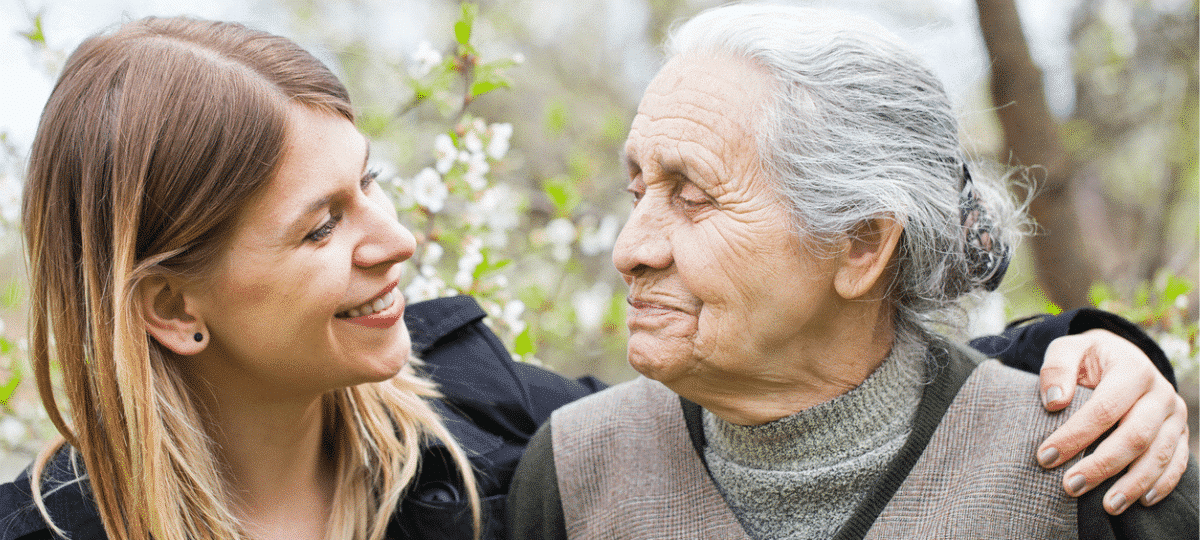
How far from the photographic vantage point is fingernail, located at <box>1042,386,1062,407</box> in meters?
1.62

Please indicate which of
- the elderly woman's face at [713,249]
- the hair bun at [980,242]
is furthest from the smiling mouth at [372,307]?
the hair bun at [980,242]

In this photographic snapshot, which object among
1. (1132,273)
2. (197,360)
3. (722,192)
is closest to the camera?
(722,192)

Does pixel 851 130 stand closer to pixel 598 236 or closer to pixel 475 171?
pixel 475 171

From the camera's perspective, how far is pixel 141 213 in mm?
1587

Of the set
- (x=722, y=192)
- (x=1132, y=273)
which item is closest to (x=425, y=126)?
(x=722, y=192)

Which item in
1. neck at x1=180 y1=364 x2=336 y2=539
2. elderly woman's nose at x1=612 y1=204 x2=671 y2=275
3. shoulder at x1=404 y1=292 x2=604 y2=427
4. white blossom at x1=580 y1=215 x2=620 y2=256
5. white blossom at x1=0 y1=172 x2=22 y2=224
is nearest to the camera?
elderly woman's nose at x1=612 y1=204 x2=671 y2=275

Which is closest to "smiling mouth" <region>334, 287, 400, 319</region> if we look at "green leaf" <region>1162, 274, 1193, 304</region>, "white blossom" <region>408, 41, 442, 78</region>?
"white blossom" <region>408, 41, 442, 78</region>

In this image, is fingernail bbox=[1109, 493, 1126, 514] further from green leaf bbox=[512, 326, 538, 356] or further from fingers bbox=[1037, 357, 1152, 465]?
green leaf bbox=[512, 326, 538, 356]

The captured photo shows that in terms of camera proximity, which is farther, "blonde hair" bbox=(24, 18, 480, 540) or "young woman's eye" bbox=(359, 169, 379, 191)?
"young woman's eye" bbox=(359, 169, 379, 191)

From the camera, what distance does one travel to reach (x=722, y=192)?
1.62 m

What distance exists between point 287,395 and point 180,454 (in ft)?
0.76

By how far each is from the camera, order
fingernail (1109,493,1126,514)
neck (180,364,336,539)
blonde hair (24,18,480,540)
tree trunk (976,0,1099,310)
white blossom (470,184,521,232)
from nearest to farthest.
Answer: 1. fingernail (1109,493,1126,514)
2. blonde hair (24,18,480,540)
3. neck (180,364,336,539)
4. white blossom (470,184,521,232)
5. tree trunk (976,0,1099,310)

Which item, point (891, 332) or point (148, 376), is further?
point (891, 332)

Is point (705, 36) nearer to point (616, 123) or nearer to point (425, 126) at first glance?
point (616, 123)
